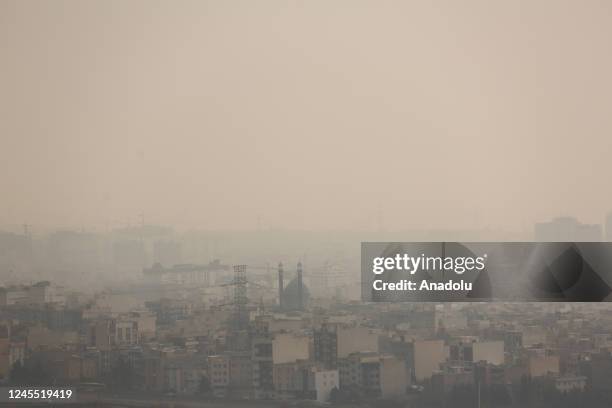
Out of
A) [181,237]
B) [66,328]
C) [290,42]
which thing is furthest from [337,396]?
[290,42]

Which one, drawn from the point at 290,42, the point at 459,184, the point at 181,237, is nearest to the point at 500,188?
the point at 459,184

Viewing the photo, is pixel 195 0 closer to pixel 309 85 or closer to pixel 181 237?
pixel 309 85

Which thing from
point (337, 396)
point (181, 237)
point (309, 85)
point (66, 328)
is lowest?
point (337, 396)

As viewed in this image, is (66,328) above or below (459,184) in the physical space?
below

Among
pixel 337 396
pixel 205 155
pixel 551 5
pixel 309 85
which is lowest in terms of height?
pixel 337 396

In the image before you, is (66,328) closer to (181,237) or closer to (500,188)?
(181,237)

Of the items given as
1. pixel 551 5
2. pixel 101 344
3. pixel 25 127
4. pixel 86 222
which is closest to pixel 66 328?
pixel 101 344

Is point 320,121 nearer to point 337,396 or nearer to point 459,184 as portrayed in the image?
point 459,184
